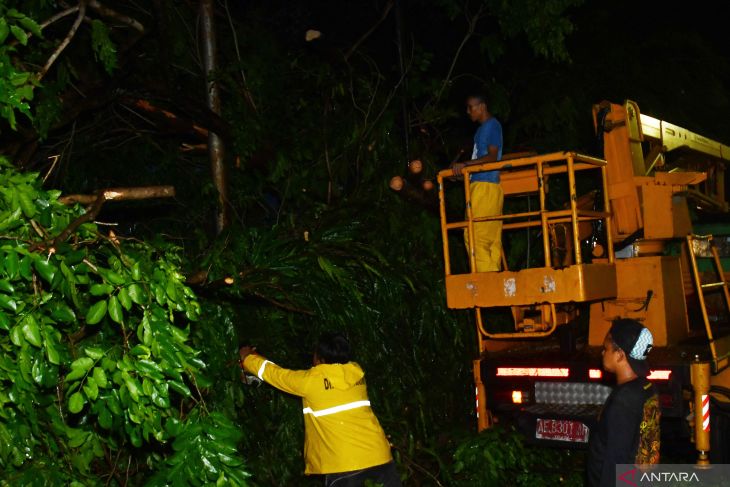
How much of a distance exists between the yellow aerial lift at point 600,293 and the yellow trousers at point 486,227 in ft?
0.48

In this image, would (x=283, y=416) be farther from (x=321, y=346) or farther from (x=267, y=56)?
(x=267, y=56)

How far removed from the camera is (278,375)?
5.05m

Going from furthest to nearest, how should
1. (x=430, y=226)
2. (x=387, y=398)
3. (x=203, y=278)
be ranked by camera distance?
(x=430, y=226), (x=387, y=398), (x=203, y=278)

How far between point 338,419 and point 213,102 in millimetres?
3563

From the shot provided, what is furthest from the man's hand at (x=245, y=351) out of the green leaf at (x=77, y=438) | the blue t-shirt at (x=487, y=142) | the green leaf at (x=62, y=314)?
the blue t-shirt at (x=487, y=142)

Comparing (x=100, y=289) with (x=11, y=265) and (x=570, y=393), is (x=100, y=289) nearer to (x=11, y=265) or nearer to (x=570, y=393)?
(x=11, y=265)

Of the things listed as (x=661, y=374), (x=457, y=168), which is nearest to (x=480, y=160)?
(x=457, y=168)

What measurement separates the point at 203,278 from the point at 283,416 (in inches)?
50.6

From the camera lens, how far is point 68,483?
13.1 ft

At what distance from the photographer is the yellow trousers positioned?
6898mm

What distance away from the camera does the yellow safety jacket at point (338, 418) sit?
16.1ft

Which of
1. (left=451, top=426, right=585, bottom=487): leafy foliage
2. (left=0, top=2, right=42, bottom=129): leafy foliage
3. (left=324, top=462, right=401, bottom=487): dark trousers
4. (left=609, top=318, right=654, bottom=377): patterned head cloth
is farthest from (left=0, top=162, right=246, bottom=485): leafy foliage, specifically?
(left=451, top=426, right=585, bottom=487): leafy foliage

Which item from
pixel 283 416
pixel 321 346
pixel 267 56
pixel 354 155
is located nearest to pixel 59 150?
pixel 267 56

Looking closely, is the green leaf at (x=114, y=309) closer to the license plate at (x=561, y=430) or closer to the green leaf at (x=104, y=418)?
the green leaf at (x=104, y=418)
